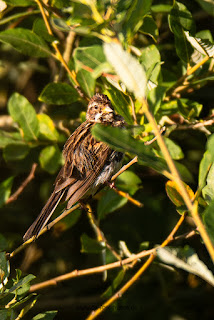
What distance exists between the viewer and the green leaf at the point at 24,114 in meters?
4.03

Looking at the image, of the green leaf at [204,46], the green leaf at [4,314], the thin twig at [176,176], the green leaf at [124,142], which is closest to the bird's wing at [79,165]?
the green leaf at [204,46]

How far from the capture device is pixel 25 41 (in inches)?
152

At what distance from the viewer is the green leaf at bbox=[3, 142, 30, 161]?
13.1 ft

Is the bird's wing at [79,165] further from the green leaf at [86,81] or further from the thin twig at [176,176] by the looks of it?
the thin twig at [176,176]

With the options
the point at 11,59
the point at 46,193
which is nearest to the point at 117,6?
the point at 46,193

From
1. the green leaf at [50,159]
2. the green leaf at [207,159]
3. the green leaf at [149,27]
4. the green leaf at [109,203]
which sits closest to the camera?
the green leaf at [207,159]

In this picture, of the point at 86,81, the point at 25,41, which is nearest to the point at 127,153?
the point at 86,81

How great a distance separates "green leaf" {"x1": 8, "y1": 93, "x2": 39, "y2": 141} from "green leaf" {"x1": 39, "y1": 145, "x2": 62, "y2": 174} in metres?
0.15

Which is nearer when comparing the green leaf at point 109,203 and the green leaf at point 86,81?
the green leaf at point 86,81

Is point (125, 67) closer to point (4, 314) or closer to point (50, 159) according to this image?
point (4, 314)

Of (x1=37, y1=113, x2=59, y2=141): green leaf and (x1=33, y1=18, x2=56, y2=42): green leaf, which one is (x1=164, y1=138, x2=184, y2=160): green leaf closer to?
(x1=37, y1=113, x2=59, y2=141): green leaf

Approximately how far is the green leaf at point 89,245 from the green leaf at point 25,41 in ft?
4.39

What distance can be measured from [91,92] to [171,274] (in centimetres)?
170

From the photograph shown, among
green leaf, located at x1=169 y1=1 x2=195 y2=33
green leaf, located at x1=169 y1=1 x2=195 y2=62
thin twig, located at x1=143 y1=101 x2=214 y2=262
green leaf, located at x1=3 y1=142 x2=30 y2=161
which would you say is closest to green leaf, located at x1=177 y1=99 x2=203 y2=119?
green leaf, located at x1=169 y1=1 x2=195 y2=62
